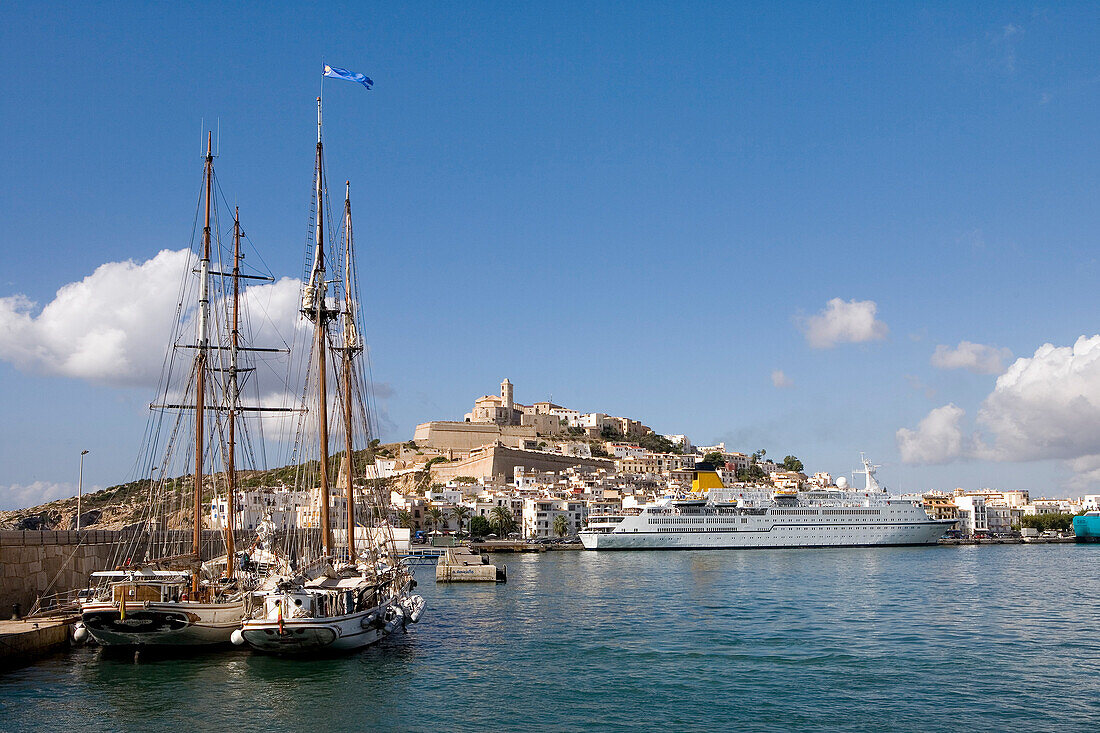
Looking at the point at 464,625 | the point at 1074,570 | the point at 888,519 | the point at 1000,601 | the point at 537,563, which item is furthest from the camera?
the point at 888,519

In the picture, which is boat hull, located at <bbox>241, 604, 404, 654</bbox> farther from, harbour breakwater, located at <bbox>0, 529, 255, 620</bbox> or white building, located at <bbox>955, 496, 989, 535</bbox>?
white building, located at <bbox>955, 496, 989, 535</bbox>

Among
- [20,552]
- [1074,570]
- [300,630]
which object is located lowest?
[1074,570]

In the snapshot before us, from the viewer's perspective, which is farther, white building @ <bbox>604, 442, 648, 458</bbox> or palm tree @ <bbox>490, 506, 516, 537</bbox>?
white building @ <bbox>604, 442, 648, 458</bbox>

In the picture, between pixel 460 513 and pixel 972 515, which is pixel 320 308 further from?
pixel 972 515

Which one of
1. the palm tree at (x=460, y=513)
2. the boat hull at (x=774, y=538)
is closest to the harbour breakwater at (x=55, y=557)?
the boat hull at (x=774, y=538)

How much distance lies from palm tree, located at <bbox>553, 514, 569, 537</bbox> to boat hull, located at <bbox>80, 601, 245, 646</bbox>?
278ft

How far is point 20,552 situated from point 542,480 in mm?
114207

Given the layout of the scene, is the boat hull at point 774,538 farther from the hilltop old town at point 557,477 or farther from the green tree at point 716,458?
the green tree at point 716,458

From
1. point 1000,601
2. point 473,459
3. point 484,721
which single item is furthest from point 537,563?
point 473,459

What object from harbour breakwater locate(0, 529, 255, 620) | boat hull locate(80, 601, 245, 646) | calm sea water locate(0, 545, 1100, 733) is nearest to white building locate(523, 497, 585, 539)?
calm sea water locate(0, 545, 1100, 733)

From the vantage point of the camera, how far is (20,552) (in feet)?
89.6

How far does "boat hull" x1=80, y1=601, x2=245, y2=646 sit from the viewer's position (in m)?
24.6

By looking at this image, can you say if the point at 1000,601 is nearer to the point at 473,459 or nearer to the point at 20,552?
the point at 20,552

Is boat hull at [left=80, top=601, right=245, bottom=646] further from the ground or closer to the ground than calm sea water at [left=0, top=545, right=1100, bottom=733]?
further from the ground
